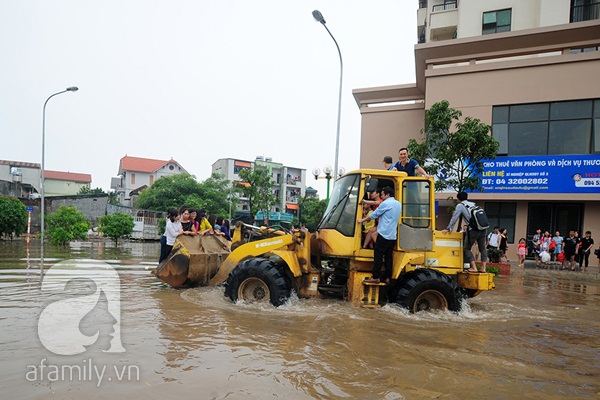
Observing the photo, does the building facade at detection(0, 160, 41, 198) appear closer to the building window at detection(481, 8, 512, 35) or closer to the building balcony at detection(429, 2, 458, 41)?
the building balcony at detection(429, 2, 458, 41)

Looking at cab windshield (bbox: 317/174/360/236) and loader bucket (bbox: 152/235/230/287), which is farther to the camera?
loader bucket (bbox: 152/235/230/287)

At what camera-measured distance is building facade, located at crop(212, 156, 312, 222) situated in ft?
220

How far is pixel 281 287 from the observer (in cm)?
643

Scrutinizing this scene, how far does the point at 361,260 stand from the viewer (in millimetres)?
6504

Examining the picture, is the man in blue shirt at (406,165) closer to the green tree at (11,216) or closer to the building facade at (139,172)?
the green tree at (11,216)

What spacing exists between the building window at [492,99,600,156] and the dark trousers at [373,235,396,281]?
622 inches

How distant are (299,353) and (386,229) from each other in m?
2.49

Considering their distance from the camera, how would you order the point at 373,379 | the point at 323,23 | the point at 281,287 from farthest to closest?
the point at 323,23
the point at 281,287
the point at 373,379

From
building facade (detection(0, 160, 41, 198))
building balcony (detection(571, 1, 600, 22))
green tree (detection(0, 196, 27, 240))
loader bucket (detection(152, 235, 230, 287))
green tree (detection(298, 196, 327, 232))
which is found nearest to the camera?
loader bucket (detection(152, 235, 230, 287))

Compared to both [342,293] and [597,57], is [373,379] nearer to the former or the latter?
[342,293]

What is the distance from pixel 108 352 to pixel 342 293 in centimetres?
395

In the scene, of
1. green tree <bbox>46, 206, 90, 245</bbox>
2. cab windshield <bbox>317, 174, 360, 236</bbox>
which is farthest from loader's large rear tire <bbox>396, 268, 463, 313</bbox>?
green tree <bbox>46, 206, 90, 245</bbox>

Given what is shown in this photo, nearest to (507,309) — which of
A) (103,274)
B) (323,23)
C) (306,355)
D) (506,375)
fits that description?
(506,375)

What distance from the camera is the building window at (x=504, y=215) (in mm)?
19562
